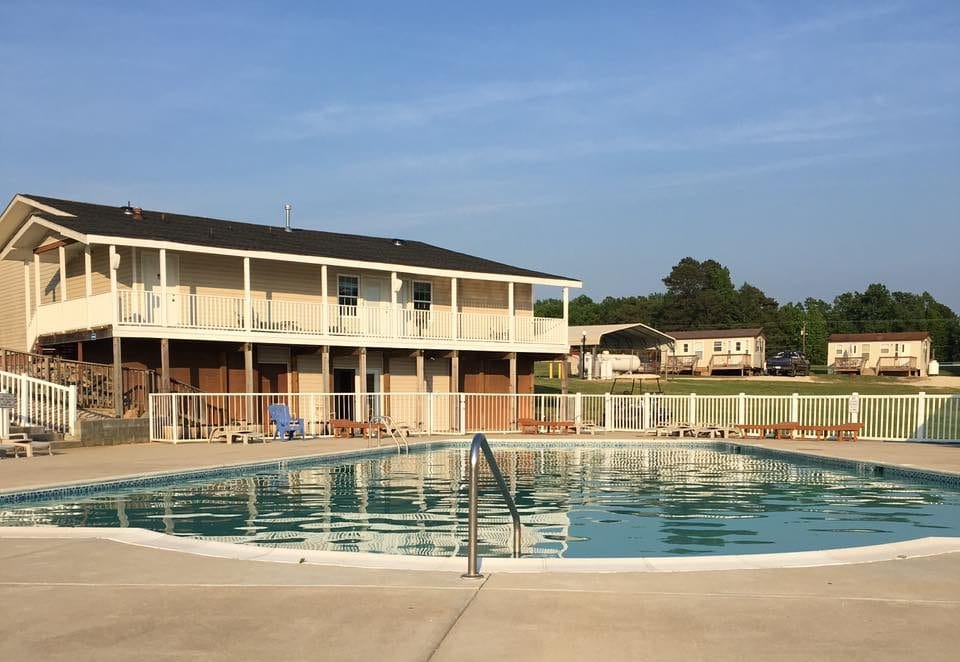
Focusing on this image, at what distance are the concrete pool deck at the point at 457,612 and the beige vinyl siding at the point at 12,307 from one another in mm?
25558

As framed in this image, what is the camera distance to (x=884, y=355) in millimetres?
69625

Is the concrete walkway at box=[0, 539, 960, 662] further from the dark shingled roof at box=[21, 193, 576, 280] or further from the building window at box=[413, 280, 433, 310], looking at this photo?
the building window at box=[413, 280, 433, 310]

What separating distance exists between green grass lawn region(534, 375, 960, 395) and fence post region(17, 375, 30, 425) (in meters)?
28.1

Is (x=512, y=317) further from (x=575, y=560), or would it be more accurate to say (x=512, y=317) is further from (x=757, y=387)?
(x=757, y=387)

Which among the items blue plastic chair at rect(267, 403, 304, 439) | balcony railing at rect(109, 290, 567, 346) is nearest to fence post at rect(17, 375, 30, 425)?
balcony railing at rect(109, 290, 567, 346)

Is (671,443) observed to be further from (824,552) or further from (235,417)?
(824,552)

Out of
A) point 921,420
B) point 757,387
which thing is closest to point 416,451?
point 921,420

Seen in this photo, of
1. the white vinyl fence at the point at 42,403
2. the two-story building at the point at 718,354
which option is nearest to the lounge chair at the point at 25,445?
the white vinyl fence at the point at 42,403

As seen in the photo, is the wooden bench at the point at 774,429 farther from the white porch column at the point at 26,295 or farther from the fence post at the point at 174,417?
the white porch column at the point at 26,295

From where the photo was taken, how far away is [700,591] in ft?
18.5

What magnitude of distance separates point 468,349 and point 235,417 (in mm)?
8055

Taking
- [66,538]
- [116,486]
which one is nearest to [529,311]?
[116,486]

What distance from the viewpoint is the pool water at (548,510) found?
9391 mm

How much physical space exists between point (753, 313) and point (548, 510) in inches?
3554
